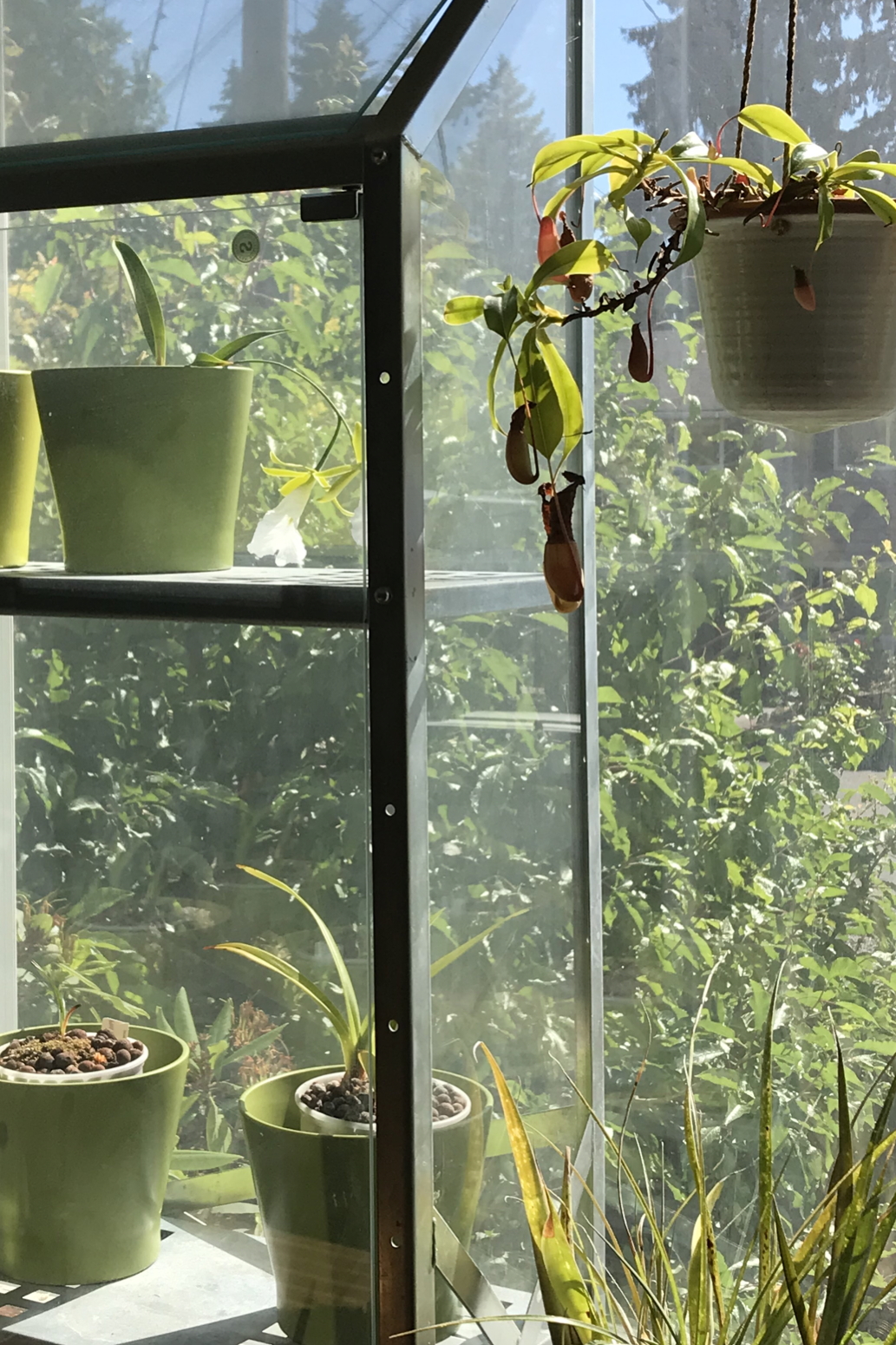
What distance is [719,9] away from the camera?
125 cm

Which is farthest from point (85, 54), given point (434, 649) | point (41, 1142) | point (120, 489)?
point (41, 1142)

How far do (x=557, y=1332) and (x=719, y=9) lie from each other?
3.80ft

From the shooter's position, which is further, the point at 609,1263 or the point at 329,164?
the point at 609,1263

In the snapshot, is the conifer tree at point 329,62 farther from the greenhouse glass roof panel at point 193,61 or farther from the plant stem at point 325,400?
the plant stem at point 325,400

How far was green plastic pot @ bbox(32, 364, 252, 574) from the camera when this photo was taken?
92 centimetres

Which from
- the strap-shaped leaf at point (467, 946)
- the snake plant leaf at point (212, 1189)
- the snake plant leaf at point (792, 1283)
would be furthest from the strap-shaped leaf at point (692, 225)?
the snake plant leaf at point (212, 1189)

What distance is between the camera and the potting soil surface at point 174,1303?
0.94 meters

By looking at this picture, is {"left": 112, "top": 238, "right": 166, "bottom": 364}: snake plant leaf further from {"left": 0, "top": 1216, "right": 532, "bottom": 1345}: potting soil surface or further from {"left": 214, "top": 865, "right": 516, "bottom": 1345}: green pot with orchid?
{"left": 0, "top": 1216, "right": 532, "bottom": 1345}: potting soil surface

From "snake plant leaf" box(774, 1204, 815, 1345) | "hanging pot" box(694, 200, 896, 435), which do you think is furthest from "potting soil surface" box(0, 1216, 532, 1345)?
"hanging pot" box(694, 200, 896, 435)

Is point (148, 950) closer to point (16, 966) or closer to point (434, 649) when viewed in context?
point (16, 966)

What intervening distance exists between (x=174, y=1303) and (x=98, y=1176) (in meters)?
0.11

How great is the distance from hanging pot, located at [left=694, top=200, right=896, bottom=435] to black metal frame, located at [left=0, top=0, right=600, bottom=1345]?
202mm

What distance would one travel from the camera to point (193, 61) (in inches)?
34.2

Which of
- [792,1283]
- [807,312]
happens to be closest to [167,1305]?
[792,1283]
